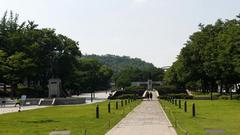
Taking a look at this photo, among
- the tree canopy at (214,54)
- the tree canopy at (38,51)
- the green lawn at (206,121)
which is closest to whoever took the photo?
the green lawn at (206,121)

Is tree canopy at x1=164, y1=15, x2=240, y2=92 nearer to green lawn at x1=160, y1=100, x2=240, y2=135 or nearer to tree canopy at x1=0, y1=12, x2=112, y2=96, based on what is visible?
tree canopy at x1=0, y1=12, x2=112, y2=96

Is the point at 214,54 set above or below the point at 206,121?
above

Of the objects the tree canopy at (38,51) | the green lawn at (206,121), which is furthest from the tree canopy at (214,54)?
the green lawn at (206,121)

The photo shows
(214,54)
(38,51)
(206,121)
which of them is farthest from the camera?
(38,51)

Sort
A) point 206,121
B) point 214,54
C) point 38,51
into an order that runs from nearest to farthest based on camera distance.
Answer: point 206,121
point 214,54
point 38,51

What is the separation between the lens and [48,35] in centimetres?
10769

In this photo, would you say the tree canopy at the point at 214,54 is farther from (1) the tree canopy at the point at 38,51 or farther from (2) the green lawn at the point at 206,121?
(2) the green lawn at the point at 206,121

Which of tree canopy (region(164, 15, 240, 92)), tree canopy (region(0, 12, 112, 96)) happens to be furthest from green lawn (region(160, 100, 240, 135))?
tree canopy (region(0, 12, 112, 96))

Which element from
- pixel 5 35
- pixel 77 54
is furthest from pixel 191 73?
pixel 5 35

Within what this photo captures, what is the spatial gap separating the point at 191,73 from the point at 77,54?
993 inches

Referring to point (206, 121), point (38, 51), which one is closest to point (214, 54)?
point (38, 51)

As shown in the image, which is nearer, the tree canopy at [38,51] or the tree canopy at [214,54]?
the tree canopy at [214,54]

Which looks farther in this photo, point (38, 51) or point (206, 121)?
point (38, 51)

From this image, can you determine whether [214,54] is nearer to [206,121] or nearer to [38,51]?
[38,51]
